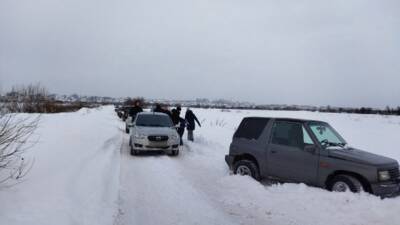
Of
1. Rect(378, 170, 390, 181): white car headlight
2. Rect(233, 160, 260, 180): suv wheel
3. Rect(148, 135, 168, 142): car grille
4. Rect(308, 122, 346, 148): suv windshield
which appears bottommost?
Rect(233, 160, 260, 180): suv wheel

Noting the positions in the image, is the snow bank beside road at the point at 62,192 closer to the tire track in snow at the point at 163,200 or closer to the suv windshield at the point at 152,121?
the tire track in snow at the point at 163,200

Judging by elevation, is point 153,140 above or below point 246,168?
above

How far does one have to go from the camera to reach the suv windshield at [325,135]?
764cm

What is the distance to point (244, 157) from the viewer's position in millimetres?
9094

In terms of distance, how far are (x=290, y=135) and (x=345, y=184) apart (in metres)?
1.73

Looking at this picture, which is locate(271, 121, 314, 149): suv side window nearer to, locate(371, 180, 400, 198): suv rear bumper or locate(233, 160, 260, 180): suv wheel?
locate(233, 160, 260, 180): suv wheel

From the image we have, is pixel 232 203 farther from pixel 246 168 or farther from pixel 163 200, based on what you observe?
pixel 246 168

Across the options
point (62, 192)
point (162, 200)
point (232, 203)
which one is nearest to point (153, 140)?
point (162, 200)

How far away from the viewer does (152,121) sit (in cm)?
1457

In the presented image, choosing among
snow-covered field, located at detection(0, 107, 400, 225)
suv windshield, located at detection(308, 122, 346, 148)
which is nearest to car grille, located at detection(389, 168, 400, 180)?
snow-covered field, located at detection(0, 107, 400, 225)

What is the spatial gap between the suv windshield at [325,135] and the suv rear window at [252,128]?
1.31 m

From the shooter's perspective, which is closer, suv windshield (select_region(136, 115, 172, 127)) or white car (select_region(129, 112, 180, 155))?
white car (select_region(129, 112, 180, 155))

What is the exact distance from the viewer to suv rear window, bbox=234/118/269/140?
29.0 feet

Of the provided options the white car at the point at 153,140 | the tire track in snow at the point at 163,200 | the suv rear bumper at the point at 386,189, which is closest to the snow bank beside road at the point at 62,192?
the tire track in snow at the point at 163,200
